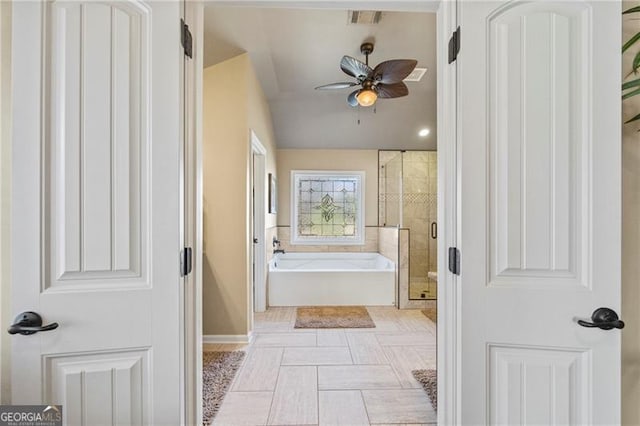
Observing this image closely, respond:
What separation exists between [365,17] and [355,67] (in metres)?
0.41

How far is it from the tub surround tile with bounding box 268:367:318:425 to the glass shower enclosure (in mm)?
3028

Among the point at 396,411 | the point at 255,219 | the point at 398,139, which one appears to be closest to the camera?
the point at 396,411

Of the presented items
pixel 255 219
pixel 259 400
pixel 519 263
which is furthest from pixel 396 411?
pixel 255 219

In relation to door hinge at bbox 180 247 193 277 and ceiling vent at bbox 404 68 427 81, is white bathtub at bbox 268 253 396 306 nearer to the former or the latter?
ceiling vent at bbox 404 68 427 81

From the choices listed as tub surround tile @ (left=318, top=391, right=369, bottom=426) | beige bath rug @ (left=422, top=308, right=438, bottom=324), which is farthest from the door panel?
beige bath rug @ (left=422, top=308, right=438, bottom=324)

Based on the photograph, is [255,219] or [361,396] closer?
[361,396]

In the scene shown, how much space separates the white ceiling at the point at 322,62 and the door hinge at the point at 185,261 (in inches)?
43.3

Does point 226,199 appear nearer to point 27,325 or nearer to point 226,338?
point 226,338

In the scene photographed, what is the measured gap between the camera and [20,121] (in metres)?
1.06

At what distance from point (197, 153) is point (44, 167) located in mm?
498

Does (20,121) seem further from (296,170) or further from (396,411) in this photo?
(296,170)

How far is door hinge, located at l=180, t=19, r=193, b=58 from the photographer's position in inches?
48.6

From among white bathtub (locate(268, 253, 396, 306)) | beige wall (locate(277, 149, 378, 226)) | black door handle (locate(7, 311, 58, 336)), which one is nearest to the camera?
black door handle (locate(7, 311, 58, 336))

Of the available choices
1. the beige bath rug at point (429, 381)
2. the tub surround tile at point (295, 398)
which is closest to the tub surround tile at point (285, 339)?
the tub surround tile at point (295, 398)
